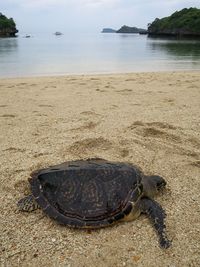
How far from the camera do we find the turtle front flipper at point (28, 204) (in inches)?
122

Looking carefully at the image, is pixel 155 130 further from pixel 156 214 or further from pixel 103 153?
pixel 156 214

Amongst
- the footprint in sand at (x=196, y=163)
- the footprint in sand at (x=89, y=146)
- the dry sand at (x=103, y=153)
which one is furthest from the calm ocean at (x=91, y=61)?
the footprint in sand at (x=196, y=163)

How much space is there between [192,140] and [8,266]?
3.20 meters

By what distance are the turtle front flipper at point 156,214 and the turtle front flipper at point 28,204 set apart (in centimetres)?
106

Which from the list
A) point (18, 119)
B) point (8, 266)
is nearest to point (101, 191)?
point (8, 266)

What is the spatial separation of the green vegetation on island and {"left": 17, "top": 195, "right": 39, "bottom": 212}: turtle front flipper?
79.8m

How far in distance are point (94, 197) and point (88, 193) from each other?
7cm

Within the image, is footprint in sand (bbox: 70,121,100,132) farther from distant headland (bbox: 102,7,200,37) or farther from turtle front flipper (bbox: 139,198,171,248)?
distant headland (bbox: 102,7,200,37)

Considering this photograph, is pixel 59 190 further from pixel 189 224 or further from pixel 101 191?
pixel 189 224

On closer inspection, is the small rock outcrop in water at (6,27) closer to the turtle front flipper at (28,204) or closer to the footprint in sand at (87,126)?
the footprint in sand at (87,126)

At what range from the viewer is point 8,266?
2453 mm

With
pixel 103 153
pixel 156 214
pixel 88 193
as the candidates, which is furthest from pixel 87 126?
pixel 156 214

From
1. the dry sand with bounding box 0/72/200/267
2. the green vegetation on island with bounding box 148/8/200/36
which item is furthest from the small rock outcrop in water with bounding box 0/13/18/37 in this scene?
the dry sand with bounding box 0/72/200/267

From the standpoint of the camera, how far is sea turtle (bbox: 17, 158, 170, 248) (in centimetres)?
281
